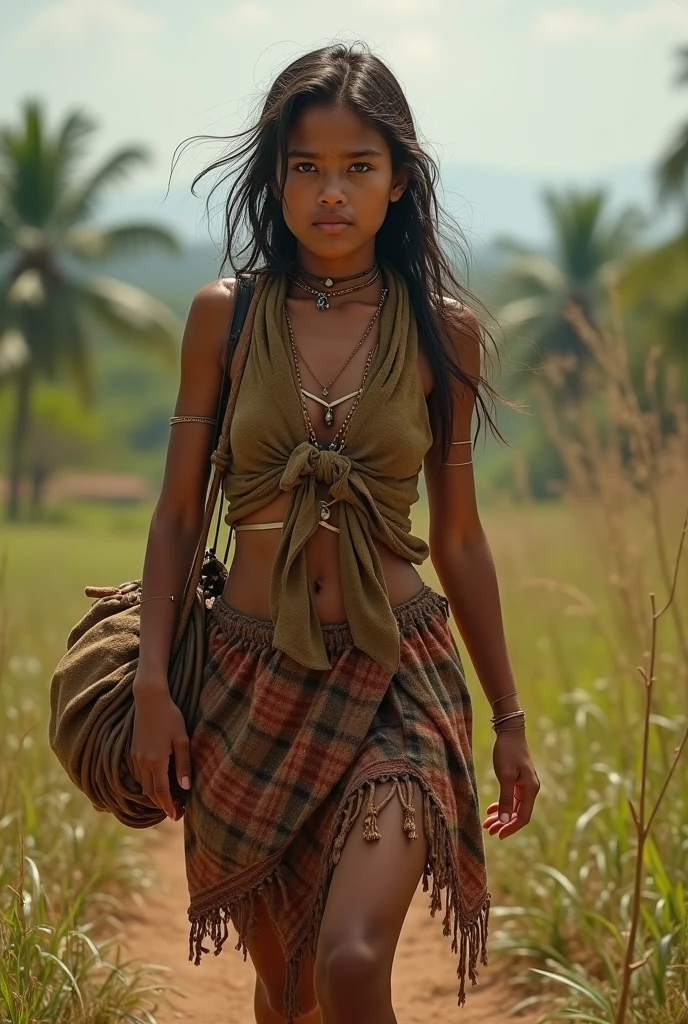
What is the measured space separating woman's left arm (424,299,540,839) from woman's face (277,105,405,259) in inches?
12.7

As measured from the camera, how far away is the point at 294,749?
240cm

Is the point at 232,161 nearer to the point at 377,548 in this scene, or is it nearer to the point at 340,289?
the point at 340,289

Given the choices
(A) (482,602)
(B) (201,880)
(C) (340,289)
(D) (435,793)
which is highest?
(C) (340,289)

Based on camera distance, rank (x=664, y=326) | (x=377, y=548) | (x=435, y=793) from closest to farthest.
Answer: (x=435, y=793), (x=377, y=548), (x=664, y=326)

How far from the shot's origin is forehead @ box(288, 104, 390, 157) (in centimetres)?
251

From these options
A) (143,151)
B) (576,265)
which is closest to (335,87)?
(143,151)

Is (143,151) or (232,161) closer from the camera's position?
(232,161)

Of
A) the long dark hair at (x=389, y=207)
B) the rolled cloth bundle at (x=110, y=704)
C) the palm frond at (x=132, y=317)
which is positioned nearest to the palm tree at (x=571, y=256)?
the palm frond at (x=132, y=317)

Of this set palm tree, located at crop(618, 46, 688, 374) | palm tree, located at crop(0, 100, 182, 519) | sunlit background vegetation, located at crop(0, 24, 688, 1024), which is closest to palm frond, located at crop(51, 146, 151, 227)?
palm tree, located at crop(0, 100, 182, 519)

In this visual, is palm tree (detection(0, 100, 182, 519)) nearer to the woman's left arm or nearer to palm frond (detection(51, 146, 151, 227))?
palm frond (detection(51, 146, 151, 227))

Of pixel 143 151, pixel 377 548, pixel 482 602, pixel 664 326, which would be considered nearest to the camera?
pixel 377 548

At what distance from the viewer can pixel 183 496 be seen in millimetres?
2607

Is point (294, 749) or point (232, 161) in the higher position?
point (232, 161)

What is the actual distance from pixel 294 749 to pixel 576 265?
39288 millimetres
